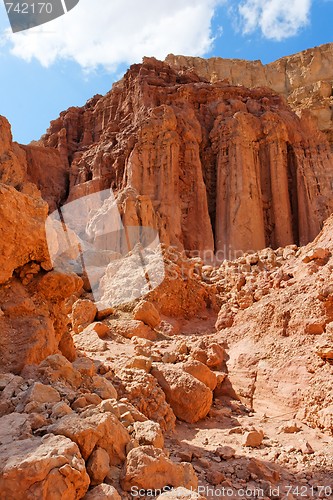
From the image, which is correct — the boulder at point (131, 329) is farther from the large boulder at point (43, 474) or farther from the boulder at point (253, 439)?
the large boulder at point (43, 474)

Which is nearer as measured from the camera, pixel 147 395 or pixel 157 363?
pixel 147 395

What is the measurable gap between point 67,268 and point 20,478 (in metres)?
3.60

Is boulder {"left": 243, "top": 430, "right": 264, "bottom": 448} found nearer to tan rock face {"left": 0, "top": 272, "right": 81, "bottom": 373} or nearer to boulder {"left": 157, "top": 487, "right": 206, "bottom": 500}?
boulder {"left": 157, "top": 487, "right": 206, "bottom": 500}

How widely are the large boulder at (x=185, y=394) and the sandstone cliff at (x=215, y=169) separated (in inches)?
546

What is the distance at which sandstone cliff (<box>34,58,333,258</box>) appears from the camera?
2184 cm

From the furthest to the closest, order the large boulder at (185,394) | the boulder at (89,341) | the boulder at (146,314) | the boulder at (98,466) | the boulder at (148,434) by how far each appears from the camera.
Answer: the boulder at (146,314) < the boulder at (89,341) < the large boulder at (185,394) < the boulder at (148,434) < the boulder at (98,466)

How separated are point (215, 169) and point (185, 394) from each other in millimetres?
20676

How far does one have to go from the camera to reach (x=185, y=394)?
5.38 m

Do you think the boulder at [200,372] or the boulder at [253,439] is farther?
the boulder at [200,372]

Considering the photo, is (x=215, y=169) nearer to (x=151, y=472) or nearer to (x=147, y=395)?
(x=147, y=395)

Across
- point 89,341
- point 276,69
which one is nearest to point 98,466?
point 89,341

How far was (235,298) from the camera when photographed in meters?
9.97

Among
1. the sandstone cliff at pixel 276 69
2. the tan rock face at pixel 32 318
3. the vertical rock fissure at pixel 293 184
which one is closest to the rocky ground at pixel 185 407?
the tan rock face at pixel 32 318

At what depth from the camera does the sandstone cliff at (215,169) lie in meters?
21.8
